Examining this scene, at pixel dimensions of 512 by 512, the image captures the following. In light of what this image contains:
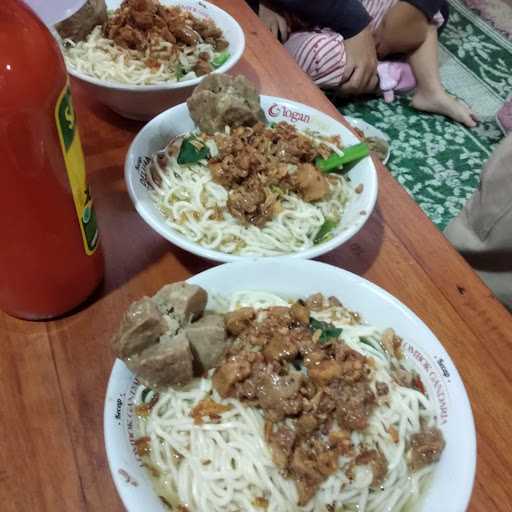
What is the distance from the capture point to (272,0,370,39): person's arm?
2.41 metres

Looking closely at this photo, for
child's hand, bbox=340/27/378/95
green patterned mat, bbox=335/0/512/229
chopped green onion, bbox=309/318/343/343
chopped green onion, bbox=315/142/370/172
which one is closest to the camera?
chopped green onion, bbox=309/318/343/343

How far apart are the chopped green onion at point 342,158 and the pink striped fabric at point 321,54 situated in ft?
4.34

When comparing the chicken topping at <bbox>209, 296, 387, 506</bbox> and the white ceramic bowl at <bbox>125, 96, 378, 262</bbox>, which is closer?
the chicken topping at <bbox>209, 296, 387, 506</bbox>

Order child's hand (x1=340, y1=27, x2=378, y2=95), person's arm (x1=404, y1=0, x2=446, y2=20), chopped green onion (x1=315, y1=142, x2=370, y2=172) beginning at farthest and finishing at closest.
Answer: person's arm (x1=404, y1=0, x2=446, y2=20) < child's hand (x1=340, y1=27, x2=378, y2=95) < chopped green onion (x1=315, y1=142, x2=370, y2=172)

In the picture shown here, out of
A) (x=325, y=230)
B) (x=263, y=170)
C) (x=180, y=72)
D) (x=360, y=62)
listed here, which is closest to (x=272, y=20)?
(x=360, y=62)

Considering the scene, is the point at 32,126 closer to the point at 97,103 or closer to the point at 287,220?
the point at 287,220

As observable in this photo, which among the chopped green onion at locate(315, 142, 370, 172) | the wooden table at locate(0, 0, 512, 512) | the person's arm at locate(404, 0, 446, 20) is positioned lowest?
the wooden table at locate(0, 0, 512, 512)

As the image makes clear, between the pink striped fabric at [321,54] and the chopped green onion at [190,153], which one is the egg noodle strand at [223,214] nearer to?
the chopped green onion at [190,153]

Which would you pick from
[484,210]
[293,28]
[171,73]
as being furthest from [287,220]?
[293,28]

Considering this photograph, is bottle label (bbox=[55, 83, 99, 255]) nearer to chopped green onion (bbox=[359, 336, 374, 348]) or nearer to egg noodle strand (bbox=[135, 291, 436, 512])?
egg noodle strand (bbox=[135, 291, 436, 512])

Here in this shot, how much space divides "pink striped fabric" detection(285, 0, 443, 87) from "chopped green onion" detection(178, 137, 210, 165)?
4.40 ft

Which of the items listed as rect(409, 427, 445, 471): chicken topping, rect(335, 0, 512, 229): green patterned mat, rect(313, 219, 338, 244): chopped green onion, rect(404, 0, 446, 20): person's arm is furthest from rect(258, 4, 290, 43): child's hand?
rect(409, 427, 445, 471): chicken topping

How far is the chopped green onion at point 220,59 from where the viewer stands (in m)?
1.50

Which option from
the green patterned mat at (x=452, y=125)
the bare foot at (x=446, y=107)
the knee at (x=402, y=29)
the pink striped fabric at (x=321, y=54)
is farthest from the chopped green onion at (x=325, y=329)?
the knee at (x=402, y=29)
